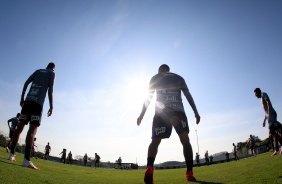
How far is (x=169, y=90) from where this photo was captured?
4.59 metres

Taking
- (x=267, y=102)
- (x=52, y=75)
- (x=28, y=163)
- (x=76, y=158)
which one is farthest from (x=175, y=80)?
(x=76, y=158)

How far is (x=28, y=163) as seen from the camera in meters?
4.72

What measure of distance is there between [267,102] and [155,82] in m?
5.22

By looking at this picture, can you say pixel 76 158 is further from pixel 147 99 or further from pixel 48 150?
pixel 147 99

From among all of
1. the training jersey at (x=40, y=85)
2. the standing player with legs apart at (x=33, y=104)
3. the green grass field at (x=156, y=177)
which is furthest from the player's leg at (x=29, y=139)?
the training jersey at (x=40, y=85)

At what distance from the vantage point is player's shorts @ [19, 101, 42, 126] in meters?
4.95

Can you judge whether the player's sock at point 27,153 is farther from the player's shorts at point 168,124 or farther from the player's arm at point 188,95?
the player's arm at point 188,95

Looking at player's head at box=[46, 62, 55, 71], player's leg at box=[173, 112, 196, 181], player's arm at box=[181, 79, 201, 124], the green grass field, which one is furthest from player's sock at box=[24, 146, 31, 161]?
player's arm at box=[181, 79, 201, 124]

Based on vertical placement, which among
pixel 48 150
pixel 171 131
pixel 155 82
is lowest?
pixel 48 150

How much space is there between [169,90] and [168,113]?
1.91 ft

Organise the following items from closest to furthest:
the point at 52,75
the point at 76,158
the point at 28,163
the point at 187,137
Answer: the point at 187,137 < the point at 28,163 < the point at 52,75 < the point at 76,158

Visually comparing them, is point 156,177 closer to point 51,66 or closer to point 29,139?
point 29,139

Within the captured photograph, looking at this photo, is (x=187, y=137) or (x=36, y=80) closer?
(x=187, y=137)

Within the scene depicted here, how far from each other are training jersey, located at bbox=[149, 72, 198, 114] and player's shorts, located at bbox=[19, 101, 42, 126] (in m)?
2.78
